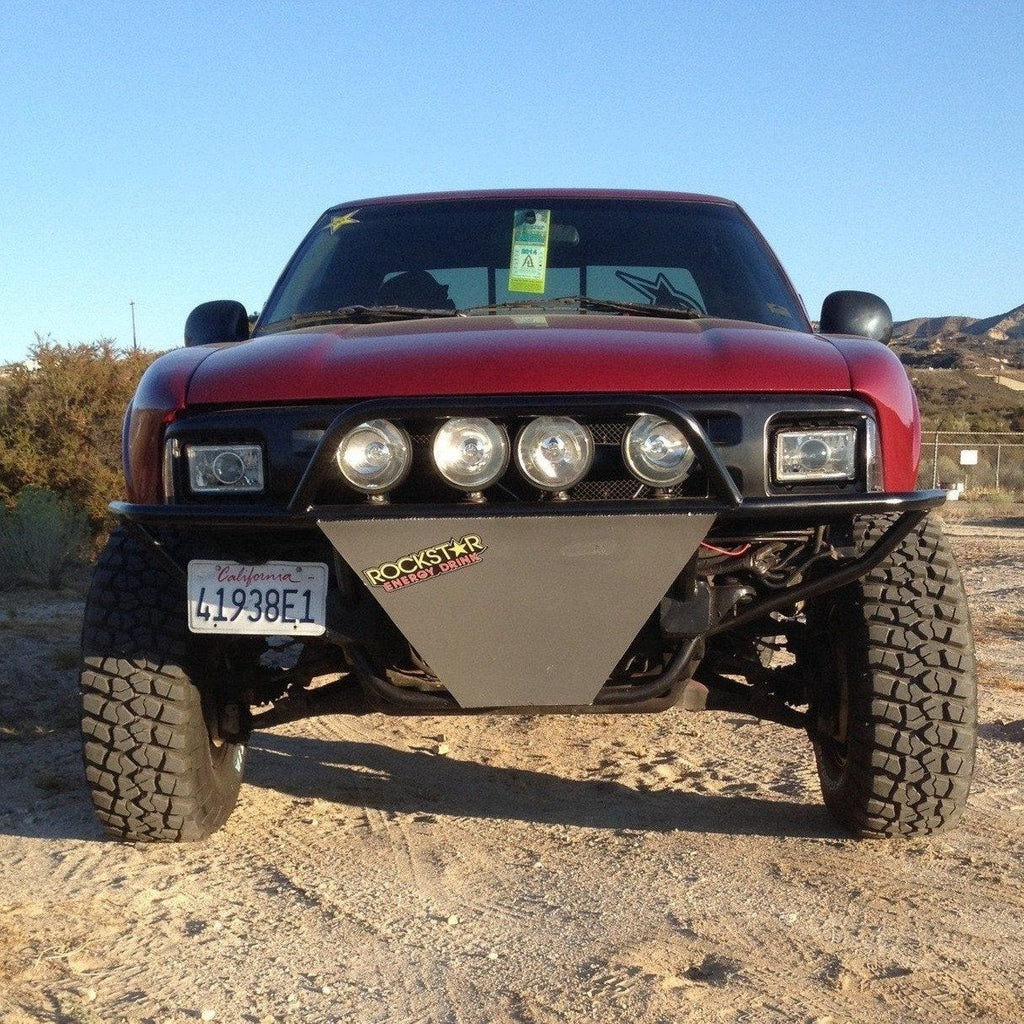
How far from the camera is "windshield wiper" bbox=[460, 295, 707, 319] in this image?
4.18 m

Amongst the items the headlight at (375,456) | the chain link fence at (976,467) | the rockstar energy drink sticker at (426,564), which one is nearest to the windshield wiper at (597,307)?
the headlight at (375,456)

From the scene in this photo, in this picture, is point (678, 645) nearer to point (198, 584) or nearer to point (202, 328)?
point (198, 584)

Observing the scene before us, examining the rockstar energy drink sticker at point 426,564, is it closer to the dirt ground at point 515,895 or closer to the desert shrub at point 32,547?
the dirt ground at point 515,895

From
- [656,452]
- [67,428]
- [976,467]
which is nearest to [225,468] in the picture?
[656,452]

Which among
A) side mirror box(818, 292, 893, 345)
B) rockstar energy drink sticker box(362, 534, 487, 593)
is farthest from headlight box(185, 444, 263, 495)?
side mirror box(818, 292, 893, 345)

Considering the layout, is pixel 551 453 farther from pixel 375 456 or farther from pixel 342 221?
pixel 342 221

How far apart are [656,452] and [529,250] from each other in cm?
187

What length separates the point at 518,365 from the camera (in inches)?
123

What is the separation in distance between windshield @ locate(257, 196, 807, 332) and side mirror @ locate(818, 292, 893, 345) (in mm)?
106

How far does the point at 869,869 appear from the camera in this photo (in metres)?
3.50

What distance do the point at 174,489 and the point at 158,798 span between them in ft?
3.02

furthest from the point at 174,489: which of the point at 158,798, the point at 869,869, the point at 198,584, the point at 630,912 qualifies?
the point at 869,869

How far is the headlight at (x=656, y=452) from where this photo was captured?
9.93 feet

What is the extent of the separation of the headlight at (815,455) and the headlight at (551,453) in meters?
0.48
